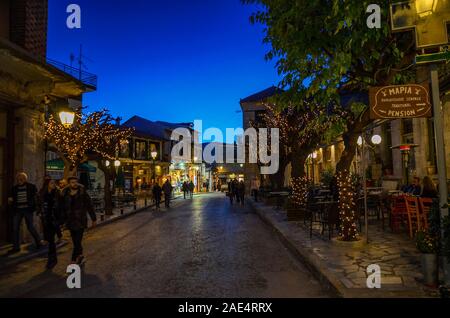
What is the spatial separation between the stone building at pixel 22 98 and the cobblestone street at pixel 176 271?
8.33ft

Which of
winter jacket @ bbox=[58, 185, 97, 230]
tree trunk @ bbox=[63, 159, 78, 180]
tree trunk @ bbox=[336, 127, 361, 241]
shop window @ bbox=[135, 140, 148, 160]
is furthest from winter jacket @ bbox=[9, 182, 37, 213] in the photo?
shop window @ bbox=[135, 140, 148, 160]

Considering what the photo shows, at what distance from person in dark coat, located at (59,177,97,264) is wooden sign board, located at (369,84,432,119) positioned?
18.2ft

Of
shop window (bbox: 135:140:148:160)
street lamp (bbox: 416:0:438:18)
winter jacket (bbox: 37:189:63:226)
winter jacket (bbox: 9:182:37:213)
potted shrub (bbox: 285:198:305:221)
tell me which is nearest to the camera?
street lamp (bbox: 416:0:438:18)

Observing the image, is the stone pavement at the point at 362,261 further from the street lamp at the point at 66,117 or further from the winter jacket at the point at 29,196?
the street lamp at the point at 66,117

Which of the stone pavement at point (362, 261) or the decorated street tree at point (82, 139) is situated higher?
the decorated street tree at point (82, 139)

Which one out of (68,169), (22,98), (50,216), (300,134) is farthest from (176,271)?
(68,169)

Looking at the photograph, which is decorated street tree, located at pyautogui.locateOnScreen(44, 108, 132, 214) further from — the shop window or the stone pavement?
the shop window

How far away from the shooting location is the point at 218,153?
261 ft

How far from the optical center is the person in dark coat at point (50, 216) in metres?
7.67

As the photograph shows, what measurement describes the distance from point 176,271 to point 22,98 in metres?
6.65

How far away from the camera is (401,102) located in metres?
5.67

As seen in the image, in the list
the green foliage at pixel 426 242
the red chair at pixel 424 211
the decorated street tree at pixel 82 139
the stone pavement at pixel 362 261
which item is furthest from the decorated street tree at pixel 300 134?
the decorated street tree at pixel 82 139

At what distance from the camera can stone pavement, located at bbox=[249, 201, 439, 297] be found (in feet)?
17.2
